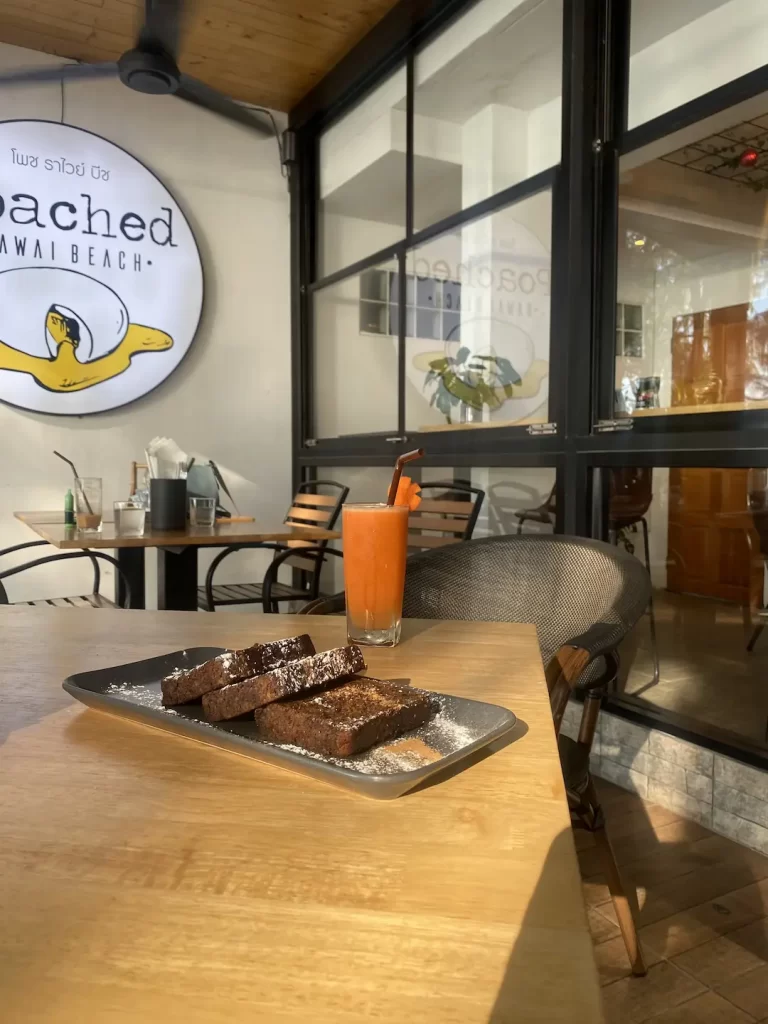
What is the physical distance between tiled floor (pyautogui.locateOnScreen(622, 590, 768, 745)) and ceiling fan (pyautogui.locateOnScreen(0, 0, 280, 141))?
109 inches

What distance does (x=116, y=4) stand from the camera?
10.8 ft

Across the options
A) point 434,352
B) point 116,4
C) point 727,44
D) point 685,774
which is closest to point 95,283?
point 116,4

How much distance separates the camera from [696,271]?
A: 2.28 m

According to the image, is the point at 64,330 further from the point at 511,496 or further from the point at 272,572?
the point at 511,496

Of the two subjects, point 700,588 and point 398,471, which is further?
point 700,588

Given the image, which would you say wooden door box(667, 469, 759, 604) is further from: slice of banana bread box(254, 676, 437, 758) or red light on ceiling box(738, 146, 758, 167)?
slice of banana bread box(254, 676, 437, 758)

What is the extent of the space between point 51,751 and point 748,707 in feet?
6.45

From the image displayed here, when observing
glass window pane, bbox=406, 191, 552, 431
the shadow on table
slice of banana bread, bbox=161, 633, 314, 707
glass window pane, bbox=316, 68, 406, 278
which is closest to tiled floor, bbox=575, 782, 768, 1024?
slice of banana bread, bbox=161, 633, 314, 707

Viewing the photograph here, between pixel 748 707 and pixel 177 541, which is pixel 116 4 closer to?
pixel 177 541

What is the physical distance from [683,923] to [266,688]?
1.36 m

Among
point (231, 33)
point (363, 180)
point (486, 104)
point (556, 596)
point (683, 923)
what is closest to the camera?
point (556, 596)

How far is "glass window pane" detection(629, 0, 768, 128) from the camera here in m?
2.04

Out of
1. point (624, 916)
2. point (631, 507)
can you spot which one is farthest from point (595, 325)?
point (624, 916)

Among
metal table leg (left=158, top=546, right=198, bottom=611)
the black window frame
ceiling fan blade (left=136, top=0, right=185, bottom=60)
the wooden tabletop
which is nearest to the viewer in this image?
the black window frame
